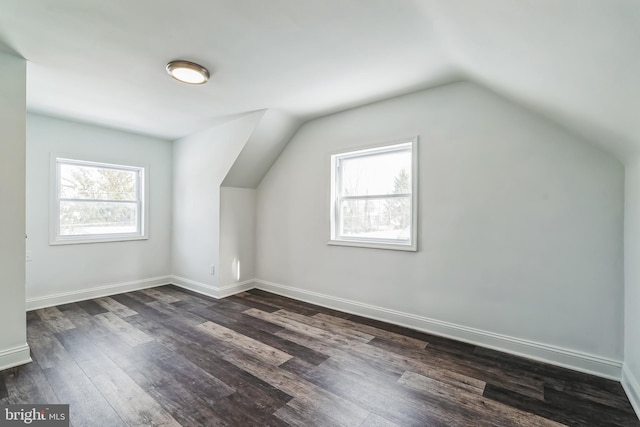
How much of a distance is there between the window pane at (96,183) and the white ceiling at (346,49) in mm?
1221

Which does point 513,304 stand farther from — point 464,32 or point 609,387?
point 464,32

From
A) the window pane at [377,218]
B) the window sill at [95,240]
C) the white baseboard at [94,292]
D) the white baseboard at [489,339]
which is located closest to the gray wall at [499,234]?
the white baseboard at [489,339]

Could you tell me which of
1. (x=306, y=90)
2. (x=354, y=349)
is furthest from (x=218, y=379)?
(x=306, y=90)

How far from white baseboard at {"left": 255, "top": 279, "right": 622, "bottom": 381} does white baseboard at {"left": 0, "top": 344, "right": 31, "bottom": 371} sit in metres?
2.75

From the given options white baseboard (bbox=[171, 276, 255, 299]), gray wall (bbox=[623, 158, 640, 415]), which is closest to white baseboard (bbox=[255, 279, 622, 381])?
gray wall (bbox=[623, 158, 640, 415])

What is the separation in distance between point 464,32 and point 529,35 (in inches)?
17.2

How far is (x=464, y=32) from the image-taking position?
1780 mm

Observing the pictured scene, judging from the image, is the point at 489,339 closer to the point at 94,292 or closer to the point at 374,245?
the point at 374,245

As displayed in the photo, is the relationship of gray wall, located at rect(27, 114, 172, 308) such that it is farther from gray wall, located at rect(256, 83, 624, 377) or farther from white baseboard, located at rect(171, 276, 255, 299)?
gray wall, located at rect(256, 83, 624, 377)

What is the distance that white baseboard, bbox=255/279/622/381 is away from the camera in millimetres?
2178

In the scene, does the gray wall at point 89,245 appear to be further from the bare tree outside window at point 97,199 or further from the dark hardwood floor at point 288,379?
the dark hardwood floor at point 288,379

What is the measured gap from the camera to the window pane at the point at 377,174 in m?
3.20

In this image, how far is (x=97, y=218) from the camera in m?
4.19

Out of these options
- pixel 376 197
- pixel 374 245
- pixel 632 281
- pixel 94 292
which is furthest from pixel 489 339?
pixel 94 292
